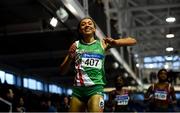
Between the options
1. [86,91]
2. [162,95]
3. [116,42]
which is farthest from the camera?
[162,95]

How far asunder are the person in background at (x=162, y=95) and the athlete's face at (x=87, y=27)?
453 centimetres

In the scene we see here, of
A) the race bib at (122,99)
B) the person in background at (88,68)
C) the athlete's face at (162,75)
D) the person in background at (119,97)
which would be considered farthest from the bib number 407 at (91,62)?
the race bib at (122,99)

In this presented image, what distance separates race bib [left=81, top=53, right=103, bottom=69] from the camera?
575cm

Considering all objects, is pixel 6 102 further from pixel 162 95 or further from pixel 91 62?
pixel 91 62

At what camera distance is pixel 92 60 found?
5758 mm

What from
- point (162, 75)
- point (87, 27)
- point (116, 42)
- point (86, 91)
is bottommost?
point (86, 91)

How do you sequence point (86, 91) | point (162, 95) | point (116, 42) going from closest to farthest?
point (86, 91)
point (116, 42)
point (162, 95)

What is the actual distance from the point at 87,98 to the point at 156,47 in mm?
36357

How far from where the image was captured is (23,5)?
539 inches

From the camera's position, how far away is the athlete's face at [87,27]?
5.81m

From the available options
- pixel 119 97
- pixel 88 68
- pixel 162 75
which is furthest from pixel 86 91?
pixel 119 97

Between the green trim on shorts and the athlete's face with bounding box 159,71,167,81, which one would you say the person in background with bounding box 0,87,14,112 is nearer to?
the athlete's face with bounding box 159,71,167,81

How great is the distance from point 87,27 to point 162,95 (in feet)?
15.4

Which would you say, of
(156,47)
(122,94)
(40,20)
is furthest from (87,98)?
(156,47)
